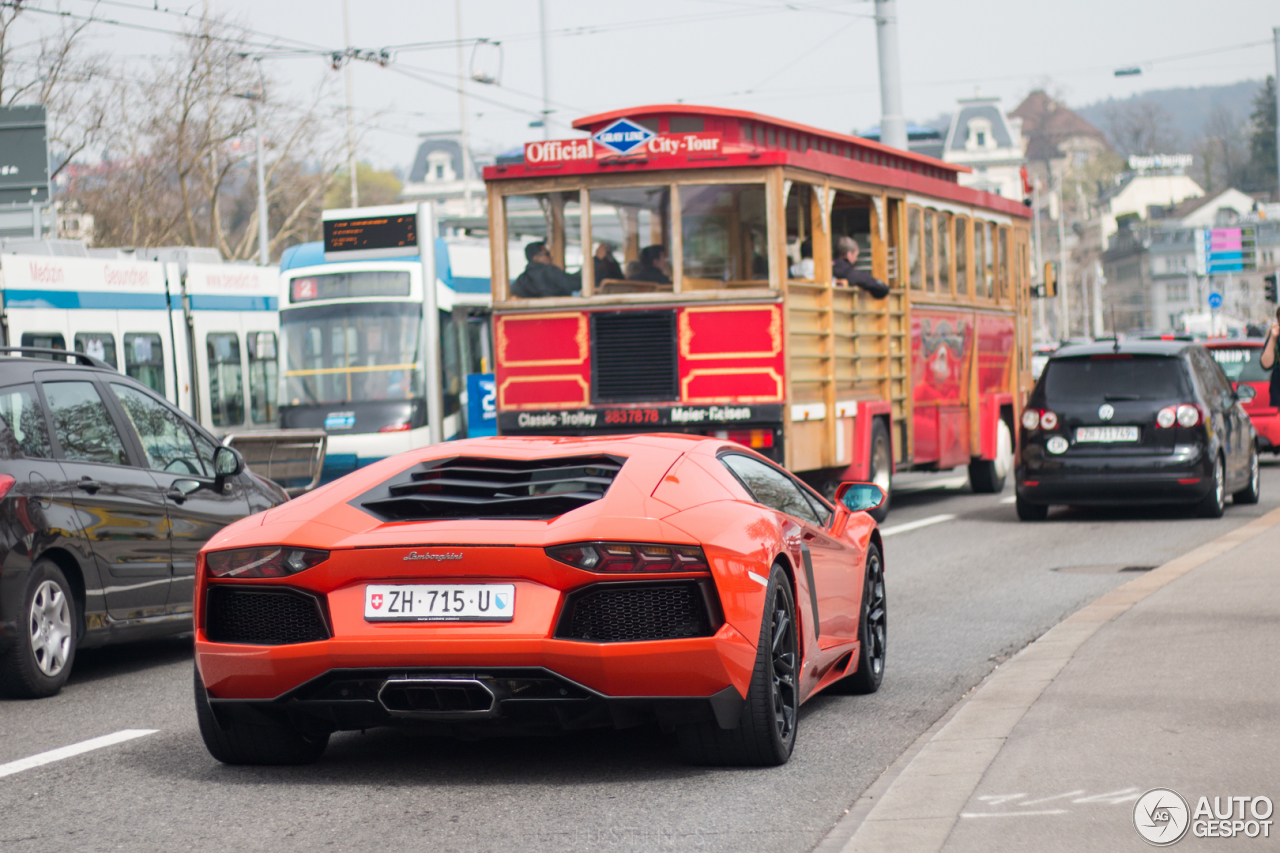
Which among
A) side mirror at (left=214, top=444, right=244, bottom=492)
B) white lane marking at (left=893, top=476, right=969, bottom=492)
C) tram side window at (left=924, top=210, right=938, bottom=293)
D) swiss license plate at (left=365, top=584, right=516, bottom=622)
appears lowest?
white lane marking at (left=893, top=476, right=969, bottom=492)

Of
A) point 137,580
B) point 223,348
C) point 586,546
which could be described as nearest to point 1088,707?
point 586,546

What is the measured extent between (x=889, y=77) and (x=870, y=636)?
62.9ft

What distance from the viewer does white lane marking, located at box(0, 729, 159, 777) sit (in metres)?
6.54

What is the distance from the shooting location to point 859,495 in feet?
24.9

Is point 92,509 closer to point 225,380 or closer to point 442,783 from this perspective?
point 442,783

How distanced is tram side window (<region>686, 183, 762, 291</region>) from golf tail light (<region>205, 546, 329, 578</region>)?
32.8ft

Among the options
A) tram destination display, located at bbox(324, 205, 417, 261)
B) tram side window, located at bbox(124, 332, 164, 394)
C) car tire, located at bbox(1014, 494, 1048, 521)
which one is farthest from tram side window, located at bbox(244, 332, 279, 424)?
car tire, located at bbox(1014, 494, 1048, 521)

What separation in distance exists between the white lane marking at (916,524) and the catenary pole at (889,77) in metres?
9.05

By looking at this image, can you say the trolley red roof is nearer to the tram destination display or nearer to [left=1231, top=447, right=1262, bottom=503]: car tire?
[left=1231, top=447, right=1262, bottom=503]: car tire

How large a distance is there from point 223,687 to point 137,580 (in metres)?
3.39

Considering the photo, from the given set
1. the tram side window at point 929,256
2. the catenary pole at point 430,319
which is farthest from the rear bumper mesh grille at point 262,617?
the catenary pole at point 430,319

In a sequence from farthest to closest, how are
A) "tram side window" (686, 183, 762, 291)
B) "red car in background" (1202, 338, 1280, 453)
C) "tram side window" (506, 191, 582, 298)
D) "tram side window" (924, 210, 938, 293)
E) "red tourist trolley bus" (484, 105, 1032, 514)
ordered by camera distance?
"red car in background" (1202, 338, 1280, 453) → "tram side window" (924, 210, 938, 293) → "tram side window" (506, 191, 582, 298) → "tram side window" (686, 183, 762, 291) → "red tourist trolley bus" (484, 105, 1032, 514)

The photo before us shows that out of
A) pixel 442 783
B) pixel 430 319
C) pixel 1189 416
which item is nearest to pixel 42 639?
pixel 442 783

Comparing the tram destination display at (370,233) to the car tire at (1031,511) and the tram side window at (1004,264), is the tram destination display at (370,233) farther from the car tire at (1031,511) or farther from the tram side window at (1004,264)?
the car tire at (1031,511)
